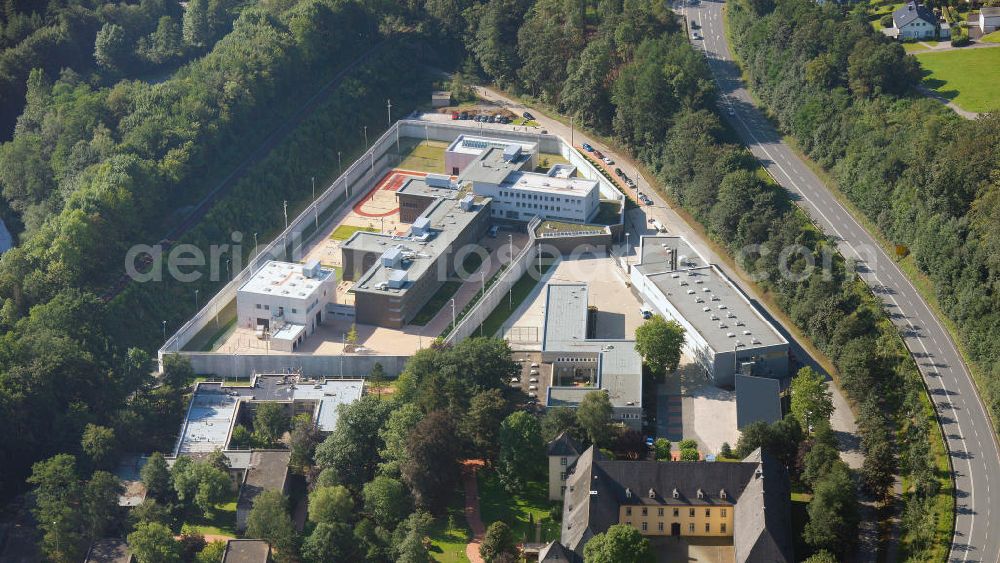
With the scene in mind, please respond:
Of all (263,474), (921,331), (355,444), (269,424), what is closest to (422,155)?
(269,424)

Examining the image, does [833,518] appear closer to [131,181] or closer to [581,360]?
[581,360]

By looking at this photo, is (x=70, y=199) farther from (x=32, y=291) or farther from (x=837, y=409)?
(x=837, y=409)

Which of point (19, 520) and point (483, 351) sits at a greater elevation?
point (483, 351)

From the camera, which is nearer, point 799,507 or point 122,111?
point 799,507

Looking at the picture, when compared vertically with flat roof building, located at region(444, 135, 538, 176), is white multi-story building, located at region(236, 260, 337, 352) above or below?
below

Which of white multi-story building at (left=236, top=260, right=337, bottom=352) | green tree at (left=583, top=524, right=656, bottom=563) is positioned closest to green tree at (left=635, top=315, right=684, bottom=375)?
green tree at (left=583, top=524, right=656, bottom=563)

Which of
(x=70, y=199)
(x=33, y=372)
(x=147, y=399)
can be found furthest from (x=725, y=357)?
(x=70, y=199)

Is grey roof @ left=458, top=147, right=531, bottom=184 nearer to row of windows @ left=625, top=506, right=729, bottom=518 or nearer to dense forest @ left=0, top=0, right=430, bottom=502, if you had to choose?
dense forest @ left=0, top=0, right=430, bottom=502
